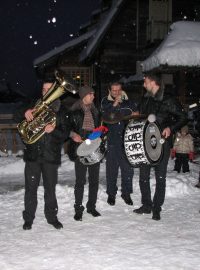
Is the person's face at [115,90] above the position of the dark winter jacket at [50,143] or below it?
above

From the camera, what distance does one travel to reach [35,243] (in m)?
4.75

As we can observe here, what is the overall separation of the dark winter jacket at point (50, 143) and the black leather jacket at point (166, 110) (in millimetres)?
1336

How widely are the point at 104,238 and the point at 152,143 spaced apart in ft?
5.37

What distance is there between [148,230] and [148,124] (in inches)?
59.9

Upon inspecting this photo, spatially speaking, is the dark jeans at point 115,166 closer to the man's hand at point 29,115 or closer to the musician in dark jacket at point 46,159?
the musician in dark jacket at point 46,159

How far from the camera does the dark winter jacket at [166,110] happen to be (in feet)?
18.6

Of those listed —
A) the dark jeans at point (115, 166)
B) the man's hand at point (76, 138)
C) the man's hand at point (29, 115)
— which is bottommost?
the dark jeans at point (115, 166)

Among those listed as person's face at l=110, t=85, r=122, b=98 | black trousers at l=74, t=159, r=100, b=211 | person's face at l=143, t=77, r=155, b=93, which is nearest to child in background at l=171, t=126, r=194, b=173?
person's face at l=110, t=85, r=122, b=98

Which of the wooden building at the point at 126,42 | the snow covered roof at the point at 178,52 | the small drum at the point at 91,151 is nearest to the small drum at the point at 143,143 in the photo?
the small drum at the point at 91,151

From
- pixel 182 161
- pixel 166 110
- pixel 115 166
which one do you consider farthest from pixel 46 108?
pixel 182 161

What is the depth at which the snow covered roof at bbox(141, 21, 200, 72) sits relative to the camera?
12.8 m

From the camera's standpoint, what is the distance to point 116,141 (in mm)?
6391

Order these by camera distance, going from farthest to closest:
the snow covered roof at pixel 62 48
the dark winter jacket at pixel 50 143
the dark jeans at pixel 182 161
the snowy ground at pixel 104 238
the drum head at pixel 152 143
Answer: the snow covered roof at pixel 62 48 < the dark jeans at pixel 182 161 < the drum head at pixel 152 143 < the dark winter jacket at pixel 50 143 < the snowy ground at pixel 104 238

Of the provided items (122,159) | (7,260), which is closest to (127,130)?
(122,159)
